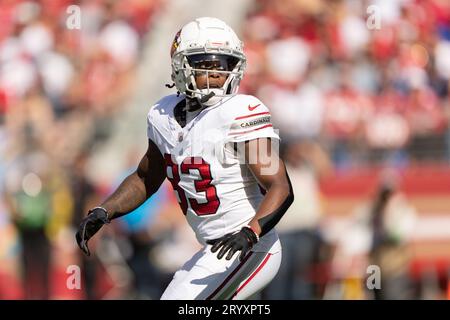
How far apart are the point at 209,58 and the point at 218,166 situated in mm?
460

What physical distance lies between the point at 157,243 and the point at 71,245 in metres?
0.77

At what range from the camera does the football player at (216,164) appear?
4.13 metres

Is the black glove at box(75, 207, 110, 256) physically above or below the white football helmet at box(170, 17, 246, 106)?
below

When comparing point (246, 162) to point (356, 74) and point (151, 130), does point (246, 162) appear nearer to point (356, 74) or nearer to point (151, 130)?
point (151, 130)

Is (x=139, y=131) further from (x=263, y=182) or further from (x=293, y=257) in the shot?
(x=263, y=182)

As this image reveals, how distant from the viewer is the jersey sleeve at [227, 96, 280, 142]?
4102mm

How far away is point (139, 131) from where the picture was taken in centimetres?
938

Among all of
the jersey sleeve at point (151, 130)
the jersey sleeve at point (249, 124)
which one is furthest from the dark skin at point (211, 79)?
the jersey sleeve at point (151, 130)

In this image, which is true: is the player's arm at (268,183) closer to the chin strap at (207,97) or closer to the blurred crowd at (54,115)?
the chin strap at (207,97)

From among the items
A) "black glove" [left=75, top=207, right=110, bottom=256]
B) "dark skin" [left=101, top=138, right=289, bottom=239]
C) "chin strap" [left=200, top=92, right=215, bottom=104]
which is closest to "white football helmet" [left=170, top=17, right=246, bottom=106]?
"chin strap" [left=200, top=92, right=215, bottom=104]

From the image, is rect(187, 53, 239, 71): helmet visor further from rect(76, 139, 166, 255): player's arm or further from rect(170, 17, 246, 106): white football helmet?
rect(76, 139, 166, 255): player's arm

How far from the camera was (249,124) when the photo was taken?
4105 mm

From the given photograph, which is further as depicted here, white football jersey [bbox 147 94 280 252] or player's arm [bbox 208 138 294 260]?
white football jersey [bbox 147 94 280 252]
